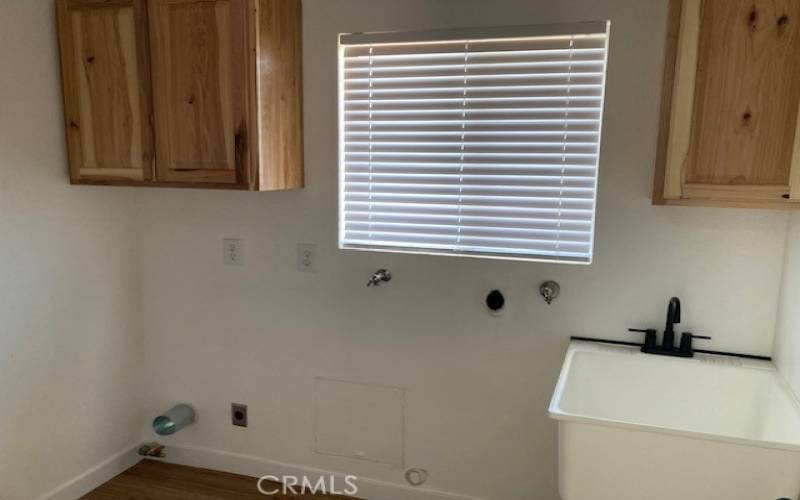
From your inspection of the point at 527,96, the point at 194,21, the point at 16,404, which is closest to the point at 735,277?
the point at 527,96

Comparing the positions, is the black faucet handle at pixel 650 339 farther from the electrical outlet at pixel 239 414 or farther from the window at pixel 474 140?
the electrical outlet at pixel 239 414

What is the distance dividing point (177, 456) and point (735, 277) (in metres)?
2.45

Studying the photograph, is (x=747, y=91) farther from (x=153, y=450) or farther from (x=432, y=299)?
(x=153, y=450)

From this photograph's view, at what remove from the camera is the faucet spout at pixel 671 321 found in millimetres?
1842

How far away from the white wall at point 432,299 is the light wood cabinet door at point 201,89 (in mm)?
344

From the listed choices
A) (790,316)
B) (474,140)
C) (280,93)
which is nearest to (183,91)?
(280,93)

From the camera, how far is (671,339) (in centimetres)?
189

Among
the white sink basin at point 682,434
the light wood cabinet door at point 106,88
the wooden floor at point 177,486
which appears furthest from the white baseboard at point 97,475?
the white sink basin at point 682,434

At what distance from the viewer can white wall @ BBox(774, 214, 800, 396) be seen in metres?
Result: 1.63

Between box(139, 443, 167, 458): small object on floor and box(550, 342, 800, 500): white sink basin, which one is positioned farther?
box(139, 443, 167, 458): small object on floor

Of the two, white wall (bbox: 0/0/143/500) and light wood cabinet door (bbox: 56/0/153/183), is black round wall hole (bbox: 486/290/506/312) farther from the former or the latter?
white wall (bbox: 0/0/143/500)

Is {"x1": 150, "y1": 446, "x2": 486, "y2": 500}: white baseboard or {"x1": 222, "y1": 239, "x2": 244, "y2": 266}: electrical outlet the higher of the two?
{"x1": 222, "y1": 239, "x2": 244, "y2": 266}: electrical outlet

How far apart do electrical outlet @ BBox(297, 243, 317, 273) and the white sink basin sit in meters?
1.06

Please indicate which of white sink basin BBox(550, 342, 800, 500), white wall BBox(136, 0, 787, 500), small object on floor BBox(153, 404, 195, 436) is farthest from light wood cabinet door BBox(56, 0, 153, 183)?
white sink basin BBox(550, 342, 800, 500)
